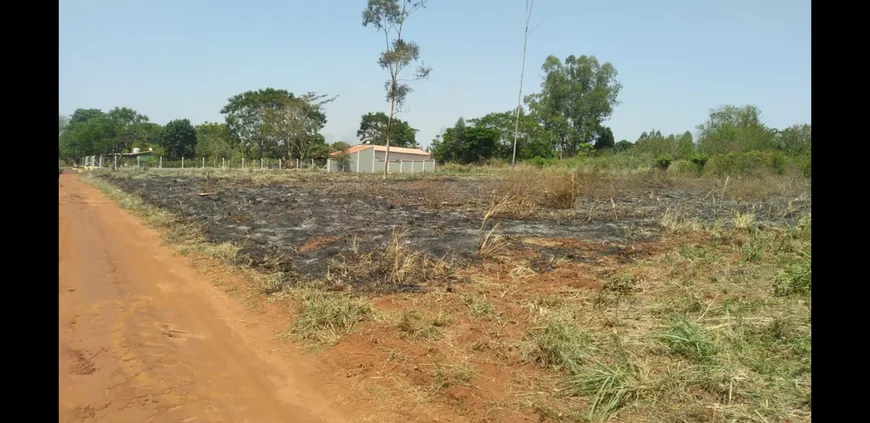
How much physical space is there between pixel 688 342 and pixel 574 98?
4898cm

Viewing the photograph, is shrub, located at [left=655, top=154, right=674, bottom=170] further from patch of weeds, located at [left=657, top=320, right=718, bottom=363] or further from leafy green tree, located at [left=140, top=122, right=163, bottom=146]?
leafy green tree, located at [left=140, top=122, right=163, bottom=146]

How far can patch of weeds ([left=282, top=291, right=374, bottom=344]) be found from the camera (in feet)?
13.8

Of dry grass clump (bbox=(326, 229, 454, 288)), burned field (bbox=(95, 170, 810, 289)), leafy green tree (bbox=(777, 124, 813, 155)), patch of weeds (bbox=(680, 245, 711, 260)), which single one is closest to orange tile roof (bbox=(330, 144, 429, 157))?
burned field (bbox=(95, 170, 810, 289))

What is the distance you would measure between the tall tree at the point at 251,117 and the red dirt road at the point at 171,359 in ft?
136

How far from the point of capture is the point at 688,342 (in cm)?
350

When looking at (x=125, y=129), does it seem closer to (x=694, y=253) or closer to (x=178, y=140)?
(x=178, y=140)

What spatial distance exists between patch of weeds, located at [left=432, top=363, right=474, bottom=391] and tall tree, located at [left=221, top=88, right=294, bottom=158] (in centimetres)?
4434

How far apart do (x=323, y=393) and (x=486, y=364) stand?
1140mm

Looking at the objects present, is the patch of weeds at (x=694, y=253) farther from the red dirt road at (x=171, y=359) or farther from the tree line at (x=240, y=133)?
the tree line at (x=240, y=133)

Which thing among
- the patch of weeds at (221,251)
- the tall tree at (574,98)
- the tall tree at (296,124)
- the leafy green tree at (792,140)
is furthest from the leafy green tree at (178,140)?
the leafy green tree at (792,140)

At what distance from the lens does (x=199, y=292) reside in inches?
218

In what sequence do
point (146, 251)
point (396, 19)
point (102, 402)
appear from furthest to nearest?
point (396, 19) < point (146, 251) < point (102, 402)
